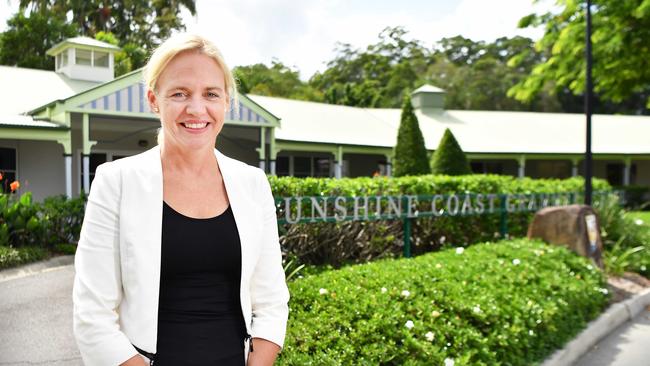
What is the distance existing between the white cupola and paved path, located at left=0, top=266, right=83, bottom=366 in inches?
451

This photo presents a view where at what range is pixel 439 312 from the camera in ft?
15.4

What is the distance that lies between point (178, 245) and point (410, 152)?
12.1 metres

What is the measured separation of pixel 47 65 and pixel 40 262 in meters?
21.7

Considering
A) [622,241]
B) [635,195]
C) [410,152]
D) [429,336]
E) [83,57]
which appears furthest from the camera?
[635,195]

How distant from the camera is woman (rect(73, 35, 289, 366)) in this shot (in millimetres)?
1798

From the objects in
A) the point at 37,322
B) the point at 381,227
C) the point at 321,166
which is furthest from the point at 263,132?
the point at 37,322

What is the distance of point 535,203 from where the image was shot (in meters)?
10.7

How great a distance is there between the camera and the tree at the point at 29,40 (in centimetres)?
2675

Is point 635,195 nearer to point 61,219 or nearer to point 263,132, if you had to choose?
point 263,132

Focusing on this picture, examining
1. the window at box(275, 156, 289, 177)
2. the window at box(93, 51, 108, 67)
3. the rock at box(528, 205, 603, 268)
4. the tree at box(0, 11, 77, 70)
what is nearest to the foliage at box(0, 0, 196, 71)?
the tree at box(0, 11, 77, 70)

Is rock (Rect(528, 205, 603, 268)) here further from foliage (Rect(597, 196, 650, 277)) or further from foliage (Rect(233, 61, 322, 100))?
foliage (Rect(233, 61, 322, 100))

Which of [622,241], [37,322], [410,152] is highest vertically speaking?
[410,152]

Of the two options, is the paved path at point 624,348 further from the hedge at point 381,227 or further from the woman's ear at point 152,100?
the woman's ear at point 152,100

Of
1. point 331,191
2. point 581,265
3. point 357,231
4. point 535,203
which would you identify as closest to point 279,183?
point 331,191
